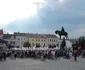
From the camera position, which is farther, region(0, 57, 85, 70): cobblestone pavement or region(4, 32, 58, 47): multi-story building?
region(4, 32, 58, 47): multi-story building

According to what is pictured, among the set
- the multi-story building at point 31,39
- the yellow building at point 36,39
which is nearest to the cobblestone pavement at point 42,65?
the multi-story building at point 31,39

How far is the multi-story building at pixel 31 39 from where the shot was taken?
163m

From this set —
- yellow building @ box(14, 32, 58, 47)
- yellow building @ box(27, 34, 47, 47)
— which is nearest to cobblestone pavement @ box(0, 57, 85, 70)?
yellow building @ box(14, 32, 58, 47)

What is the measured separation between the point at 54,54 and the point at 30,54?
961 cm

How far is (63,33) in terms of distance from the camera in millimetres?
76438

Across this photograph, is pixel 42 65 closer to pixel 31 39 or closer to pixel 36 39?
pixel 31 39

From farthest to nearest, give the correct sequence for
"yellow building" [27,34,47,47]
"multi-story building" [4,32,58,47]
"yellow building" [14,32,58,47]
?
"yellow building" [27,34,47,47] < "yellow building" [14,32,58,47] < "multi-story building" [4,32,58,47]

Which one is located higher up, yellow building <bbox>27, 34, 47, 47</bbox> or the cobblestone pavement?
yellow building <bbox>27, 34, 47, 47</bbox>

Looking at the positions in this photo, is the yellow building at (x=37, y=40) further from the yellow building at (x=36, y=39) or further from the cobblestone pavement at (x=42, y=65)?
the cobblestone pavement at (x=42, y=65)

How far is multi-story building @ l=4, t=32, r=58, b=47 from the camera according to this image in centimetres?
16300

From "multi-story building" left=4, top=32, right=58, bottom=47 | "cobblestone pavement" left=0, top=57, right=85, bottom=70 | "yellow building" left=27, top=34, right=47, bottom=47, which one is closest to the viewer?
"cobblestone pavement" left=0, top=57, right=85, bottom=70

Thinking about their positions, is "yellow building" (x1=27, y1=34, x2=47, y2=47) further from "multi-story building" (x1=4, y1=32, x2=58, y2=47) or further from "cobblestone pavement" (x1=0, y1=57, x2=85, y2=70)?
"cobblestone pavement" (x1=0, y1=57, x2=85, y2=70)

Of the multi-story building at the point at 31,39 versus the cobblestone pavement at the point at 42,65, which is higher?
the multi-story building at the point at 31,39

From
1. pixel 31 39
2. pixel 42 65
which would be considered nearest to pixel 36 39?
pixel 31 39
